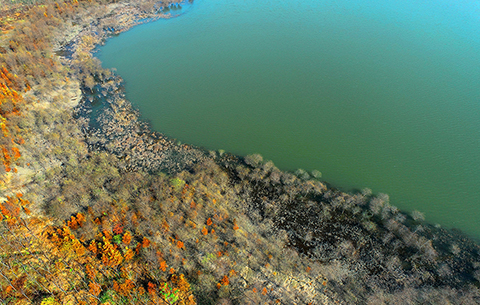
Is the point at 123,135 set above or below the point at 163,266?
above

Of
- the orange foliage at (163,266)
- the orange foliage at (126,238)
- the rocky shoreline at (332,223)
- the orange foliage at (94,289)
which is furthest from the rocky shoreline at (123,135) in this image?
the orange foliage at (94,289)

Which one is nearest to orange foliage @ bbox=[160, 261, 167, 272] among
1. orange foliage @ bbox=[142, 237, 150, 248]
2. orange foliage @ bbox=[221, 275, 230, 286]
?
orange foliage @ bbox=[142, 237, 150, 248]

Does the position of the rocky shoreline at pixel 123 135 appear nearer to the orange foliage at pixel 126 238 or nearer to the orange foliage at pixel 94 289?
the orange foliage at pixel 126 238

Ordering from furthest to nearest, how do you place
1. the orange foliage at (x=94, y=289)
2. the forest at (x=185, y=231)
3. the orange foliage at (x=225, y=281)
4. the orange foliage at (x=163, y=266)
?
the orange foliage at (x=163, y=266)
the orange foliage at (x=225, y=281)
the forest at (x=185, y=231)
the orange foliage at (x=94, y=289)

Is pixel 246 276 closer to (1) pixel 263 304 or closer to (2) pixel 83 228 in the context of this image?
(1) pixel 263 304

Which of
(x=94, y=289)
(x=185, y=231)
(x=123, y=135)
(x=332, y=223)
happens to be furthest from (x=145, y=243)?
(x=123, y=135)

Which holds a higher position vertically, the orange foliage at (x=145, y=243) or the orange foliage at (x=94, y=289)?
the orange foliage at (x=145, y=243)

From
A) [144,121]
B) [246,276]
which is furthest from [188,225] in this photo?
[144,121]

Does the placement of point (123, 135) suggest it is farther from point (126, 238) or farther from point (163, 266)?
point (163, 266)
